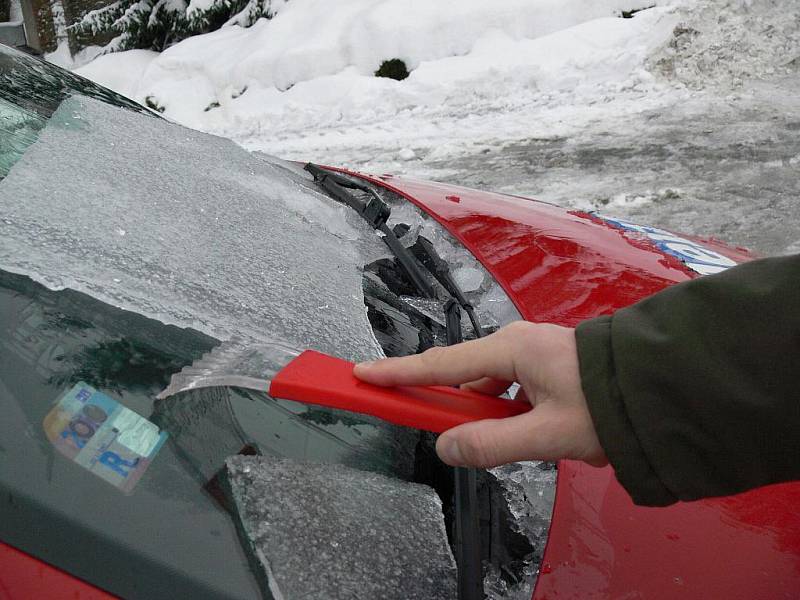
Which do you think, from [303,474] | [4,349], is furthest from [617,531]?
[4,349]

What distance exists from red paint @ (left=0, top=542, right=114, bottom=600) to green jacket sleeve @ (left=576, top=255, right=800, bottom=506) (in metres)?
0.66

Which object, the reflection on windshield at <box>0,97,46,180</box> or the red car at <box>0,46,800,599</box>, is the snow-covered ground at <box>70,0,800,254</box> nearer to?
the red car at <box>0,46,800,599</box>

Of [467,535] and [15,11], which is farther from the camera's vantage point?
[15,11]

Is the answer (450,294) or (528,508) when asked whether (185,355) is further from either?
(450,294)

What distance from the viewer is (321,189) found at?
2.11 meters

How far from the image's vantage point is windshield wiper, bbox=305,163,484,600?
3.14ft

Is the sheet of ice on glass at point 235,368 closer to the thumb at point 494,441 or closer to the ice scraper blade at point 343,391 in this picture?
the ice scraper blade at point 343,391

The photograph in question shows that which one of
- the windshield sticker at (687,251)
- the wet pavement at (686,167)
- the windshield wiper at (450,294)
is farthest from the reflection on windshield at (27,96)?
the wet pavement at (686,167)

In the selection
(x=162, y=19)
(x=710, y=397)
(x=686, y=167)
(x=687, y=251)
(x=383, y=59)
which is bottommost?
(x=686, y=167)

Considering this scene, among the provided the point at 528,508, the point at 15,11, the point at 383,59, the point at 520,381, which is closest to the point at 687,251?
the point at 528,508

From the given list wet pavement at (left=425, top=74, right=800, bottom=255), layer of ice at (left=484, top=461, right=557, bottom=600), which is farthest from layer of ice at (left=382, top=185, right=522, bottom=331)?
wet pavement at (left=425, top=74, right=800, bottom=255)

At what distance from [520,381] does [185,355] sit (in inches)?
19.9

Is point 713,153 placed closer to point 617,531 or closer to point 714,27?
point 714,27

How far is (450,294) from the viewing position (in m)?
1.60
